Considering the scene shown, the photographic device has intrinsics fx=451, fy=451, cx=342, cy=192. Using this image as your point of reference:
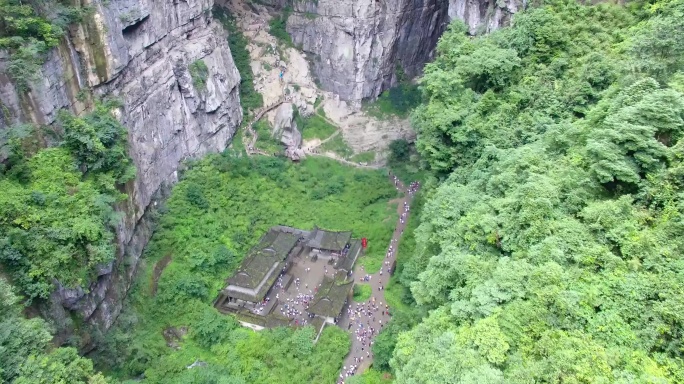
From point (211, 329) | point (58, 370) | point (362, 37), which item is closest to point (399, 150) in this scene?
point (362, 37)

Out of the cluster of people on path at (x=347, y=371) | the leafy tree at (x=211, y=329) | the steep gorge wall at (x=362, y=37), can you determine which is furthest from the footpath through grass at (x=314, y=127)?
the cluster of people on path at (x=347, y=371)

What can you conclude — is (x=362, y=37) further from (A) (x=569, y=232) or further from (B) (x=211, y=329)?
A: (A) (x=569, y=232)

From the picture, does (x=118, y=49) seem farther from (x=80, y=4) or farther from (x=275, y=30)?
(x=275, y=30)

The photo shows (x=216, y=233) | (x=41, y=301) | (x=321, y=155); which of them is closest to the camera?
(x=41, y=301)

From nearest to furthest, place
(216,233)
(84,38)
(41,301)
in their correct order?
(41,301) < (84,38) < (216,233)

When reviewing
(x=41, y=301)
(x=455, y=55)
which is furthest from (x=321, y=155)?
(x=41, y=301)

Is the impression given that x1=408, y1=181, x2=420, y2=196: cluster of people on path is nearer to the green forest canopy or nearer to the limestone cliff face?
the green forest canopy

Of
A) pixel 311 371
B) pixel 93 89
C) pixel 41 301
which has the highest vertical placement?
pixel 93 89
